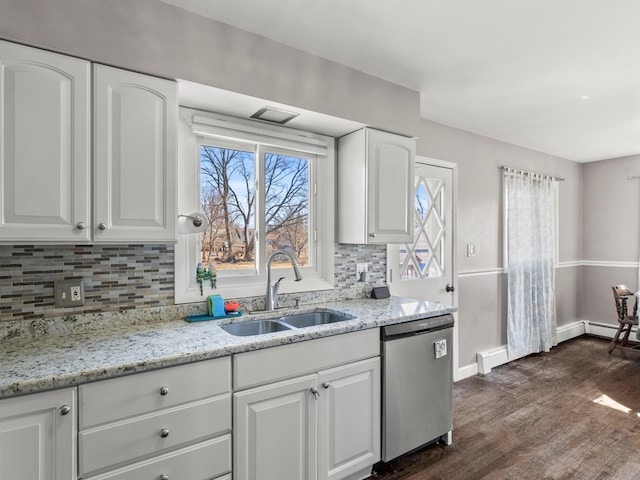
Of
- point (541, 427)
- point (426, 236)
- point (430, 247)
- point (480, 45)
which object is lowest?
point (541, 427)

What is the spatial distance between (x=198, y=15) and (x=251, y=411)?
75.5 inches

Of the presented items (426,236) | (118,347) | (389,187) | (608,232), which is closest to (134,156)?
(118,347)

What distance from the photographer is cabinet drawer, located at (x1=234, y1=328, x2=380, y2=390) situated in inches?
65.0

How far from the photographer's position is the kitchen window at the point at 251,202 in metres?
2.17

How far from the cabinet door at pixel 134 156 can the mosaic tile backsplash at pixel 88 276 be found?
→ 0.30 meters

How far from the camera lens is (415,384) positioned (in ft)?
7.41

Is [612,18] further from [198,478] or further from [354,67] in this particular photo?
[198,478]

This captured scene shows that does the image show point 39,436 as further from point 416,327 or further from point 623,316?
point 623,316

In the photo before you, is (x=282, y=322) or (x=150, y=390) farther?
(x=282, y=322)

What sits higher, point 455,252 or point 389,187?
point 389,187

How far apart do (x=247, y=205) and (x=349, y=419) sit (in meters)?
1.43

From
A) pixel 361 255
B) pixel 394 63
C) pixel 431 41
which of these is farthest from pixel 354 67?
pixel 361 255

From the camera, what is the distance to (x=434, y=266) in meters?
3.47

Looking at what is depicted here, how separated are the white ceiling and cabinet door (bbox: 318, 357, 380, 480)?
5.94ft
